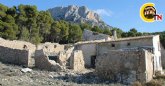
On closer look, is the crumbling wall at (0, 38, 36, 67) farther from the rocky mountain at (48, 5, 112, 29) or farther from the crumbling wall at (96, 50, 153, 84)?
the rocky mountain at (48, 5, 112, 29)

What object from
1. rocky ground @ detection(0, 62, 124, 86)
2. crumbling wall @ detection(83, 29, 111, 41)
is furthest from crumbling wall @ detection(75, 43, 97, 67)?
crumbling wall @ detection(83, 29, 111, 41)

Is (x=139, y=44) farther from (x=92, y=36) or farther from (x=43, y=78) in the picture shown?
(x=92, y=36)

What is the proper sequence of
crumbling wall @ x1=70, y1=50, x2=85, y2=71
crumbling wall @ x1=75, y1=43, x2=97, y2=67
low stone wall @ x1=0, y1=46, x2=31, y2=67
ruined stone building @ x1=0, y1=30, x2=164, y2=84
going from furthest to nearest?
crumbling wall @ x1=75, y1=43, x2=97, y2=67 < crumbling wall @ x1=70, y1=50, x2=85, y2=71 < low stone wall @ x1=0, y1=46, x2=31, y2=67 < ruined stone building @ x1=0, y1=30, x2=164, y2=84

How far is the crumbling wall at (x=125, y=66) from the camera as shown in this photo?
28453 millimetres

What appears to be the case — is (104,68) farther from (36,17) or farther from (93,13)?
(93,13)

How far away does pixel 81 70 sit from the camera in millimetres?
34406

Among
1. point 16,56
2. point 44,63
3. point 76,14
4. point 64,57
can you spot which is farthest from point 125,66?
point 76,14

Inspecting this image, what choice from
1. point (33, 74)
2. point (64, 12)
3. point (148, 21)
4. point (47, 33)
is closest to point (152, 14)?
point (148, 21)

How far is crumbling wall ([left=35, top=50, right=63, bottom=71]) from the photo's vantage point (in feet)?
102

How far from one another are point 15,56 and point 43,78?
636 cm

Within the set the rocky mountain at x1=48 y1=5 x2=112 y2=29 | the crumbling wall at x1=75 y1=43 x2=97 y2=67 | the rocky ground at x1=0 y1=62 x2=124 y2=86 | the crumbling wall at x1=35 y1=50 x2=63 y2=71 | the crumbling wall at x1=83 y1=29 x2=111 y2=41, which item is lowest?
the rocky ground at x1=0 y1=62 x2=124 y2=86

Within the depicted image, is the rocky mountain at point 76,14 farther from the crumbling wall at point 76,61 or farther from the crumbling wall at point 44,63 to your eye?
the crumbling wall at point 44,63

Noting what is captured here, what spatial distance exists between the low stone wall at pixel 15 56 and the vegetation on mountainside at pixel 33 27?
61.6ft

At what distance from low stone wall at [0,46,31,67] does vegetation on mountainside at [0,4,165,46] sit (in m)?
18.8
